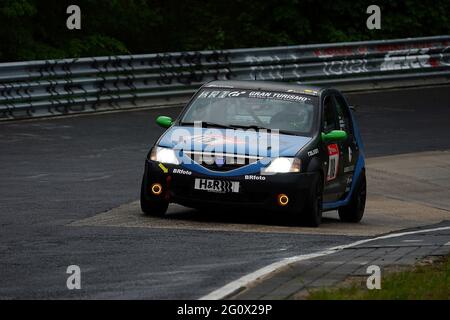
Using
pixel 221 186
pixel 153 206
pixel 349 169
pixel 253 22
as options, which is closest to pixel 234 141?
pixel 221 186

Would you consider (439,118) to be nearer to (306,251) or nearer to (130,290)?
(306,251)

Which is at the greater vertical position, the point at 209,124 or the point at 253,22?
the point at 253,22

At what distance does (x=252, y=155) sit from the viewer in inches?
562

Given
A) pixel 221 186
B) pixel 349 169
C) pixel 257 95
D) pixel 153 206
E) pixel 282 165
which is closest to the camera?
pixel 221 186

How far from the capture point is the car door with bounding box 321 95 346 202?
15258 mm

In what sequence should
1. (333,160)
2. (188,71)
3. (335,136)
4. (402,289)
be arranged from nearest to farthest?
(402,289) → (335,136) → (333,160) → (188,71)

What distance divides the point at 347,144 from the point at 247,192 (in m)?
2.41

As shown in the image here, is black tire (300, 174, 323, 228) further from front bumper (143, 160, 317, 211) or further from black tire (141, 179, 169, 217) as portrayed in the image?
black tire (141, 179, 169, 217)

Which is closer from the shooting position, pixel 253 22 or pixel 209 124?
pixel 209 124

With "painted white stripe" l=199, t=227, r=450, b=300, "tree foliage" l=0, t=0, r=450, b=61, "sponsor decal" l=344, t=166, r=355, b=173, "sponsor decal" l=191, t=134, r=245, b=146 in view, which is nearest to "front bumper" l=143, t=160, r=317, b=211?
"sponsor decal" l=191, t=134, r=245, b=146

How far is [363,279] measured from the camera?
10062mm

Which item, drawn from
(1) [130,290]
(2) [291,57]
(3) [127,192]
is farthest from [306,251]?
(2) [291,57]

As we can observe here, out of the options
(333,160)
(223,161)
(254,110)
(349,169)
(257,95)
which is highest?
(257,95)

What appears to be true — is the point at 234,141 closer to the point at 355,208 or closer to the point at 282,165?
the point at 282,165
